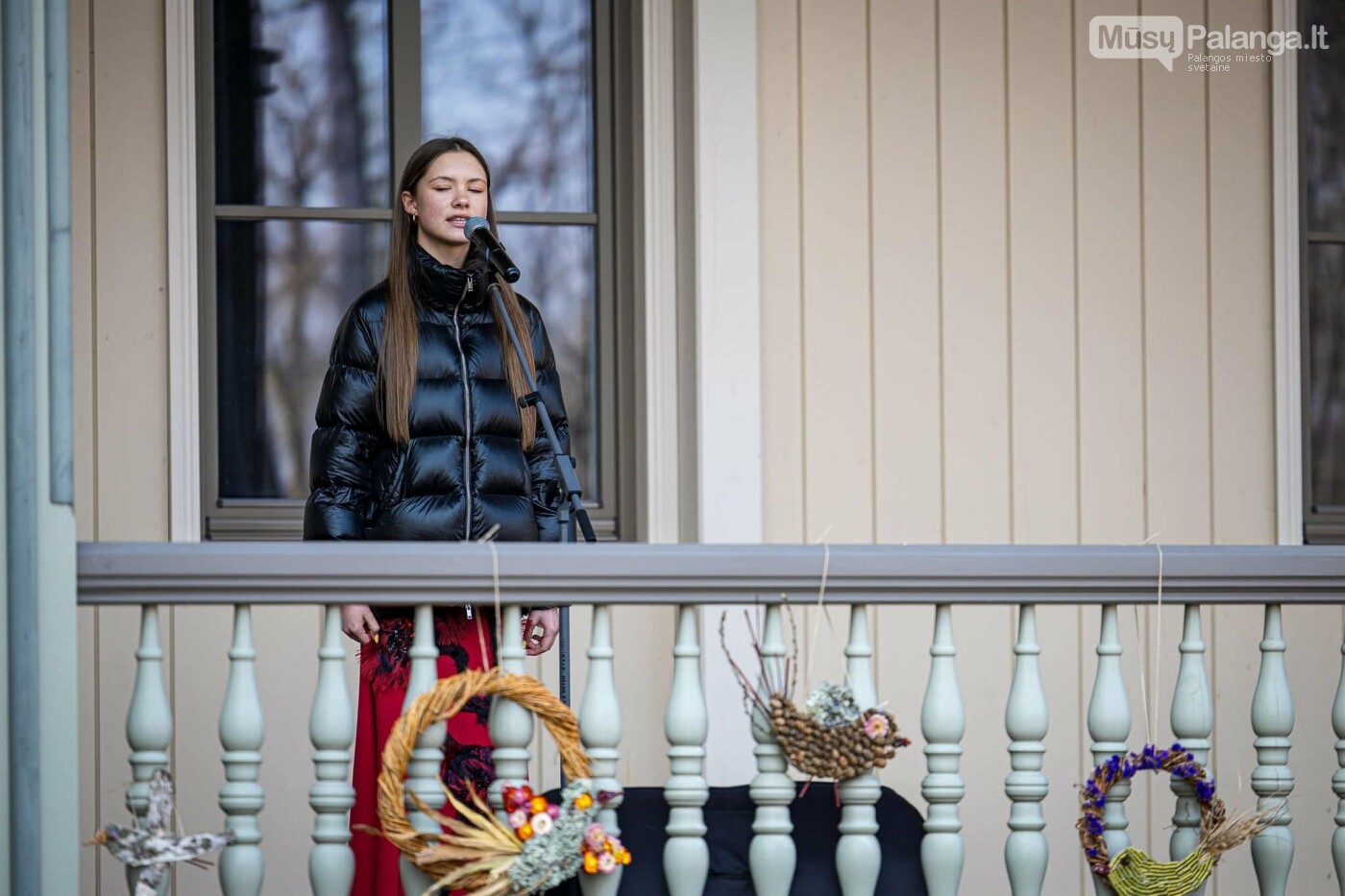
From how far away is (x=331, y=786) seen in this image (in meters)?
2.31

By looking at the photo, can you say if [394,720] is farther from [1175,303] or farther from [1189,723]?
[1175,303]

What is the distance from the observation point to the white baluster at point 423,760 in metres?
2.27

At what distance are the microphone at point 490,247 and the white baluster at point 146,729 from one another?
0.74 m

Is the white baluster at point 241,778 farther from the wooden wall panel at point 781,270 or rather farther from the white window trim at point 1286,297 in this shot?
the white window trim at point 1286,297

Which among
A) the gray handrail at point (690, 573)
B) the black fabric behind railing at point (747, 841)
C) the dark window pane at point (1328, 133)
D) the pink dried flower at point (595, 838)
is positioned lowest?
the black fabric behind railing at point (747, 841)

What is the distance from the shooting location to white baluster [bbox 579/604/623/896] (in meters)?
2.32

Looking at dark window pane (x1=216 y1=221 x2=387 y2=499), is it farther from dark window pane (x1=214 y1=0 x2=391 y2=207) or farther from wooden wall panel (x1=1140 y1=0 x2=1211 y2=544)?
wooden wall panel (x1=1140 y1=0 x2=1211 y2=544)

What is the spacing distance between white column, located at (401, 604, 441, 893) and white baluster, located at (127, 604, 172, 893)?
0.34 meters

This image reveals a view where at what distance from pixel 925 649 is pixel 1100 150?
130 cm

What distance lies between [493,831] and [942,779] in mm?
684

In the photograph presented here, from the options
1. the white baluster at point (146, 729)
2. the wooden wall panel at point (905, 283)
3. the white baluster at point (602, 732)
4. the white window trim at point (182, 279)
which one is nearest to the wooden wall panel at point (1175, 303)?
the wooden wall panel at point (905, 283)

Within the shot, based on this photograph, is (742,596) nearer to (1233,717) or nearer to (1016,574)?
(1016,574)

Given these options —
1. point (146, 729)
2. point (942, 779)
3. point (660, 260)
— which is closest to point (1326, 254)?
point (660, 260)

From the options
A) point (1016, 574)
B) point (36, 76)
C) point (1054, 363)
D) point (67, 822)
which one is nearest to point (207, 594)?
point (67, 822)
